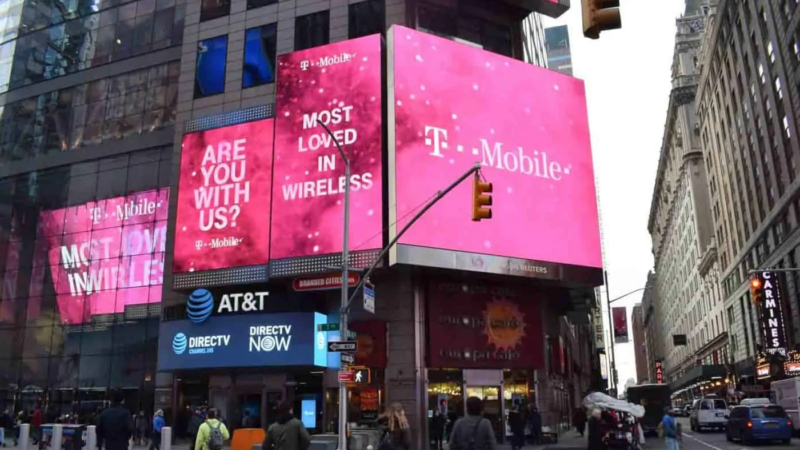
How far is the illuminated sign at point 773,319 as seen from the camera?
5312 centimetres

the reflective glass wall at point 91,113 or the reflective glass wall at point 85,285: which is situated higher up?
the reflective glass wall at point 91,113

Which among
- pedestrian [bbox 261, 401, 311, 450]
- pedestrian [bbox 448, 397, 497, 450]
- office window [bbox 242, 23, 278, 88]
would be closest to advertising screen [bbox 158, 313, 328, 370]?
office window [bbox 242, 23, 278, 88]

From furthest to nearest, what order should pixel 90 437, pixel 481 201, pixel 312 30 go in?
pixel 312 30
pixel 90 437
pixel 481 201

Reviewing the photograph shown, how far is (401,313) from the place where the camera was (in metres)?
30.7

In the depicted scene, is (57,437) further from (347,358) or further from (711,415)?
(711,415)

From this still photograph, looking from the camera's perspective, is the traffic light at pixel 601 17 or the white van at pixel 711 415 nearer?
the traffic light at pixel 601 17

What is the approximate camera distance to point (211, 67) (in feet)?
126

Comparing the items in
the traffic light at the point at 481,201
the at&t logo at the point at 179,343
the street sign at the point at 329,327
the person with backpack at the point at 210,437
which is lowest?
the person with backpack at the point at 210,437

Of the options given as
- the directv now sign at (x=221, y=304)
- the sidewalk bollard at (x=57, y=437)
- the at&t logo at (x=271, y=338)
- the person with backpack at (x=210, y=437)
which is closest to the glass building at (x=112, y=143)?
the directv now sign at (x=221, y=304)

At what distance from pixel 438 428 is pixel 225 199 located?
15947mm

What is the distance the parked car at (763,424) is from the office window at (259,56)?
29053 mm

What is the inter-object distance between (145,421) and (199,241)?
1037 centimetres

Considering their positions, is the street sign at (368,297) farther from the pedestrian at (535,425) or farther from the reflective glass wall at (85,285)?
the reflective glass wall at (85,285)

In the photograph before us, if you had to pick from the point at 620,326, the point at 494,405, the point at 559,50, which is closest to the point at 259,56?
the point at 494,405
